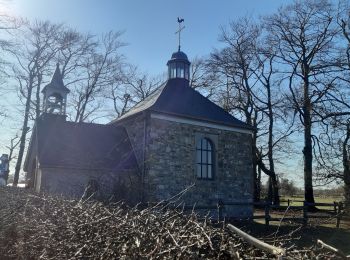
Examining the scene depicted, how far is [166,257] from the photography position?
3.60 m

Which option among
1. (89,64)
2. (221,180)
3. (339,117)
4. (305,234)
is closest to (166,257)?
(305,234)

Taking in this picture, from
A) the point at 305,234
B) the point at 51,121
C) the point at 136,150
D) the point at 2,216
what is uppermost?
the point at 51,121

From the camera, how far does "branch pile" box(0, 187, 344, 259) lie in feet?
11.6

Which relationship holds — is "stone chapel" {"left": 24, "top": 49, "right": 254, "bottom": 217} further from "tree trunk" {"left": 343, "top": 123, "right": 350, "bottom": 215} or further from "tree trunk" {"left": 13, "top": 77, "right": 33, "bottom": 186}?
"tree trunk" {"left": 13, "top": 77, "right": 33, "bottom": 186}


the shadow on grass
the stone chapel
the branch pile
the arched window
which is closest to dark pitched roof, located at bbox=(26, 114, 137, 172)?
the stone chapel

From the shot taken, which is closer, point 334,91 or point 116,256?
point 116,256

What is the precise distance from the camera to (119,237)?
180 inches

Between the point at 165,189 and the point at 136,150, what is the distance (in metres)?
2.42

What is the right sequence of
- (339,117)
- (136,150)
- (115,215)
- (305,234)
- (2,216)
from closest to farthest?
(115,215), (2,216), (305,234), (136,150), (339,117)

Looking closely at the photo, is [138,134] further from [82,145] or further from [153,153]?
[82,145]

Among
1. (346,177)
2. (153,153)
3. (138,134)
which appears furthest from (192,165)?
(346,177)

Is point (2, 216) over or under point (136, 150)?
under

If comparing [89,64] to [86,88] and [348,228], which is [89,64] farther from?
[348,228]

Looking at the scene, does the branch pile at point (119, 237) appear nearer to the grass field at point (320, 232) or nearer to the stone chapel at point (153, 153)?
the grass field at point (320, 232)
